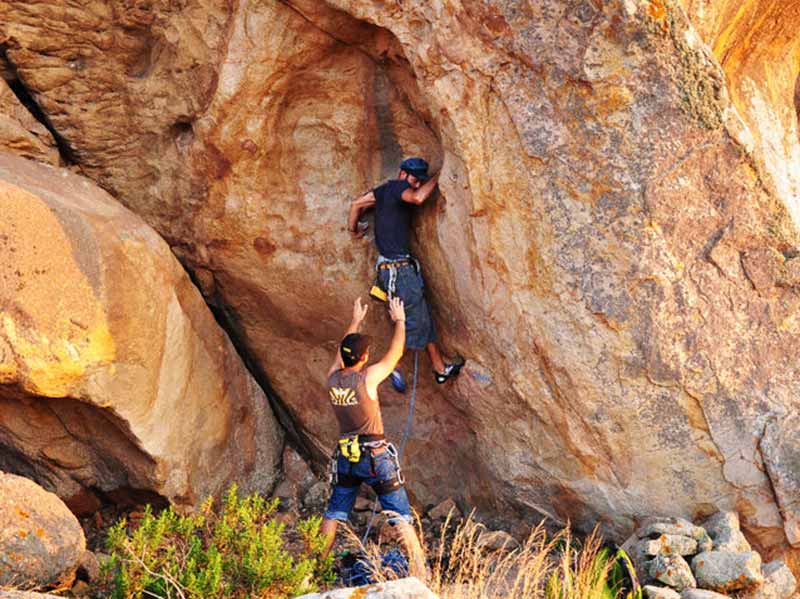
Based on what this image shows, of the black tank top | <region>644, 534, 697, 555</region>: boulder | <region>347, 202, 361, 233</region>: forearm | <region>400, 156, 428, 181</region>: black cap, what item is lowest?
the black tank top

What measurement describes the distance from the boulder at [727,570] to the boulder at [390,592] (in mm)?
2440

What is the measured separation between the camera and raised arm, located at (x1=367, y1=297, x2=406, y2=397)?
21.1 ft

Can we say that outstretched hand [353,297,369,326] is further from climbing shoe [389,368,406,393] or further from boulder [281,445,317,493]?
boulder [281,445,317,493]

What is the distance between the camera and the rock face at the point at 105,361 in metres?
5.79

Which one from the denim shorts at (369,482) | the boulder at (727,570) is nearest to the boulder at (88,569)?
the denim shorts at (369,482)

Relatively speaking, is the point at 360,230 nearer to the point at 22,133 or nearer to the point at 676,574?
the point at 22,133

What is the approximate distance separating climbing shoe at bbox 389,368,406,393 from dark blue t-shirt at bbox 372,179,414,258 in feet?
2.89

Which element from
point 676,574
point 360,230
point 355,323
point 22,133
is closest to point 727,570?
point 676,574

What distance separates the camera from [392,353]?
6535 millimetres

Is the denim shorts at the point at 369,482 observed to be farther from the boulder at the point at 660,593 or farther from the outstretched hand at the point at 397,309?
the boulder at the point at 660,593

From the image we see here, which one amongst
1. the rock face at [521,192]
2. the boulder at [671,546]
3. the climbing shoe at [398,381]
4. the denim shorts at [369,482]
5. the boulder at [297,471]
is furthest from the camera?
the boulder at [297,471]

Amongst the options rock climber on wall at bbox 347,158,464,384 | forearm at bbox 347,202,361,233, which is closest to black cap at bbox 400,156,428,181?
rock climber on wall at bbox 347,158,464,384

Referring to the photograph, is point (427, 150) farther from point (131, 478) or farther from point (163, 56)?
point (131, 478)

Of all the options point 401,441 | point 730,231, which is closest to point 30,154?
point 401,441
